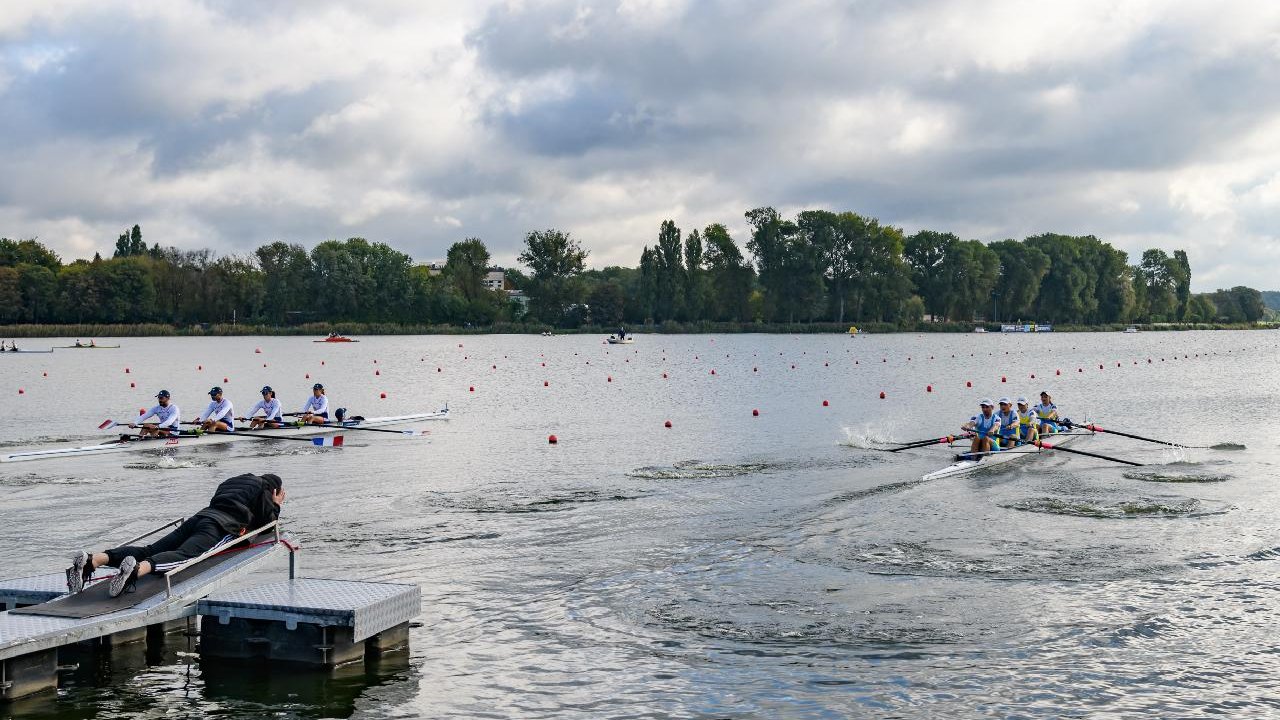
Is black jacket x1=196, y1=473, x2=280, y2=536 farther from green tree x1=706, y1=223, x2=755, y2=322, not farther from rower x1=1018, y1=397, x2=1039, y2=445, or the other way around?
green tree x1=706, y1=223, x2=755, y2=322

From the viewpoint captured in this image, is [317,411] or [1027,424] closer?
[1027,424]

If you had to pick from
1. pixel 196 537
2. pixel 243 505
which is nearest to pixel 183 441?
pixel 243 505

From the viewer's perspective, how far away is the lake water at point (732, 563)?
9328 mm

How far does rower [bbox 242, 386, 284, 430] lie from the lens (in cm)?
2588

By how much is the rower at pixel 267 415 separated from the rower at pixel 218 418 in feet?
2.76

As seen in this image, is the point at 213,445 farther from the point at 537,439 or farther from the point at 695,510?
the point at 695,510

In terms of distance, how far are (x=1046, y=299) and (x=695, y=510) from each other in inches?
5861

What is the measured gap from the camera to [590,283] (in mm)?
149000

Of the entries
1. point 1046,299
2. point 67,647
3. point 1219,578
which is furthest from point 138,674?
point 1046,299

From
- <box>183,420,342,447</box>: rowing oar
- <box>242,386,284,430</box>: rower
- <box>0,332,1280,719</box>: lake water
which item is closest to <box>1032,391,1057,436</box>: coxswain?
<box>0,332,1280,719</box>: lake water

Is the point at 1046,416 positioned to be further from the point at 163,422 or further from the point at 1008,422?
the point at 163,422

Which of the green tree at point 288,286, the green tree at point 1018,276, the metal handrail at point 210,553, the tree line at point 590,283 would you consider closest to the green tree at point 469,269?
the tree line at point 590,283

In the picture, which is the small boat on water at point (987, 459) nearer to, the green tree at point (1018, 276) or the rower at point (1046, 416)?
the rower at point (1046, 416)

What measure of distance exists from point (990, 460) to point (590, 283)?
421ft
